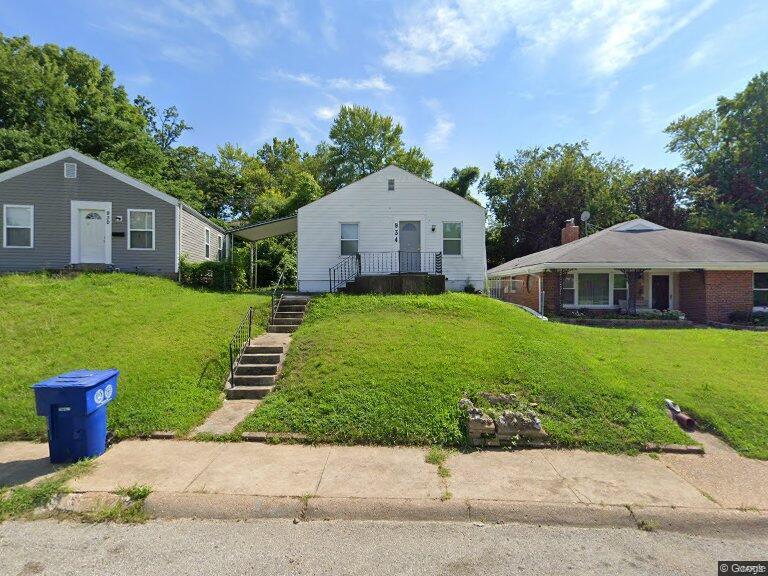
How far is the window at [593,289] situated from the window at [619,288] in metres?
0.31

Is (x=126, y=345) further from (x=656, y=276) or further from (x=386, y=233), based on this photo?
(x=656, y=276)

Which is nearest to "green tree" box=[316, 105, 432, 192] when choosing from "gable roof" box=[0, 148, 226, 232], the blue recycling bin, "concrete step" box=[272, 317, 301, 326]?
"gable roof" box=[0, 148, 226, 232]

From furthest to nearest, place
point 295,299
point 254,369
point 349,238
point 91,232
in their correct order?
point 91,232, point 349,238, point 295,299, point 254,369

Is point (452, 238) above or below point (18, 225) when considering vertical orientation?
below

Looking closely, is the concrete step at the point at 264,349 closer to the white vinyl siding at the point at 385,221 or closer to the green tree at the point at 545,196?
the white vinyl siding at the point at 385,221

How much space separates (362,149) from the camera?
122ft

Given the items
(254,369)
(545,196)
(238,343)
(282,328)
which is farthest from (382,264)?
(545,196)

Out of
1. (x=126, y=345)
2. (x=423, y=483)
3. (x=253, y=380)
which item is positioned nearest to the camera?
(x=423, y=483)

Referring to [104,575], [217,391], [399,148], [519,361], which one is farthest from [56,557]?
[399,148]

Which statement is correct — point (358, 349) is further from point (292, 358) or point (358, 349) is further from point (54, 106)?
point (54, 106)

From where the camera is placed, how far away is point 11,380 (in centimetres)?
674

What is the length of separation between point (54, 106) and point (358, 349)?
93.8 feet

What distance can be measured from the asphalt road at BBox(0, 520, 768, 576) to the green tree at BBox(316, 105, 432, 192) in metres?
35.4

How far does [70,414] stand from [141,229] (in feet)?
41.8
